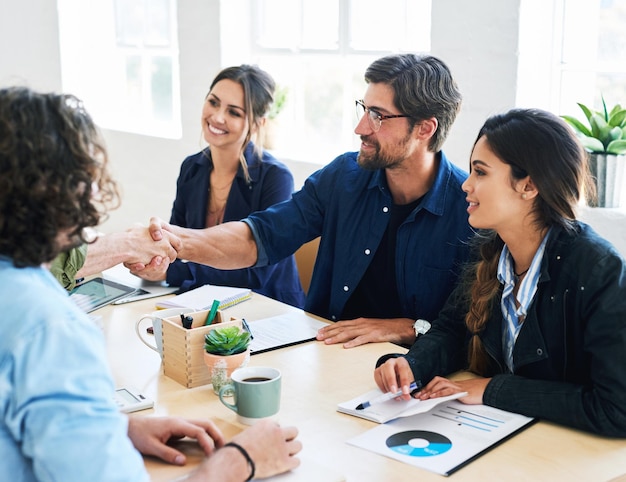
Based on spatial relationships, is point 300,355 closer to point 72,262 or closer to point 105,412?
point 72,262

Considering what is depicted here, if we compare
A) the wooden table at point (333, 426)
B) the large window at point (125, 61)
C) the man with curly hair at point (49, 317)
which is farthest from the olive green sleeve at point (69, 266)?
the large window at point (125, 61)

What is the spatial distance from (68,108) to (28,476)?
1.55 ft

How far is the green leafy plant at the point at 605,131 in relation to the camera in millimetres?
2891

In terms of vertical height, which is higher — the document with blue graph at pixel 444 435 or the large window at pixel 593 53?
the large window at pixel 593 53

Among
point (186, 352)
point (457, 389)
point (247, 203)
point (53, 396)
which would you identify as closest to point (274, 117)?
point (247, 203)

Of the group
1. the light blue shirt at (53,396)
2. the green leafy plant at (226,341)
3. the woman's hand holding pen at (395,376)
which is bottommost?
the woman's hand holding pen at (395,376)

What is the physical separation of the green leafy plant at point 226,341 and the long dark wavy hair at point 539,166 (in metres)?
0.54

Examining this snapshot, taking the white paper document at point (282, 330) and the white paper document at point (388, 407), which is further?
the white paper document at point (282, 330)

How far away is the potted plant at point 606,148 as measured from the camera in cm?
289

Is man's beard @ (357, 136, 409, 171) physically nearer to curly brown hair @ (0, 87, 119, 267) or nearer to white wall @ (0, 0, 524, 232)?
white wall @ (0, 0, 524, 232)

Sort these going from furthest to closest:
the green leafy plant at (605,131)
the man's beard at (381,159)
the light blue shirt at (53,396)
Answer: the green leafy plant at (605,131)
the man's beard at (381,159)
the light blue shirt at (53,396)

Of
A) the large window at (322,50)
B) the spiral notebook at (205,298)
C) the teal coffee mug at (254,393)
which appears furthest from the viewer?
the large window at (322,50)

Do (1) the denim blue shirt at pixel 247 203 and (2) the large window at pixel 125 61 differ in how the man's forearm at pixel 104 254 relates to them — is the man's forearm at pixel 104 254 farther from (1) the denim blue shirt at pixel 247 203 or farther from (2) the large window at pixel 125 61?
(2) the large window at pixel 125 61

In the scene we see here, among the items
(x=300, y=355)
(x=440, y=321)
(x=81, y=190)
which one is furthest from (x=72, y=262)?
(x=81, y=190)
